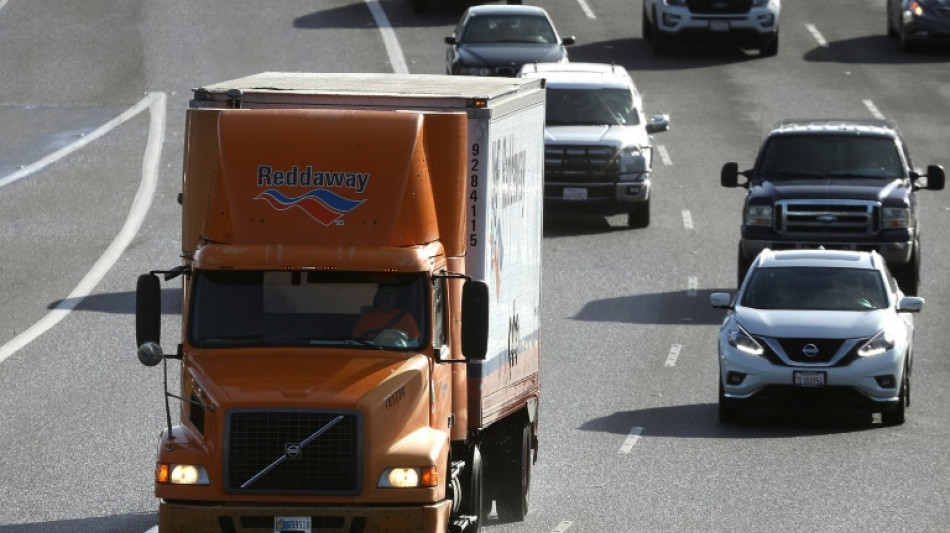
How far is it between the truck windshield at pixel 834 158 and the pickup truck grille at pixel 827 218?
64 centimetres

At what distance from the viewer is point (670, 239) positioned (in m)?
35.0

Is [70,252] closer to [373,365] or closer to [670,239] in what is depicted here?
[670,239]

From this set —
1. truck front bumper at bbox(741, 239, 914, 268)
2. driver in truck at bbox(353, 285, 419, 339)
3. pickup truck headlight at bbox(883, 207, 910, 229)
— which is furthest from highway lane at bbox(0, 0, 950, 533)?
driver in truck at bbox(353, 285, 419, 339)

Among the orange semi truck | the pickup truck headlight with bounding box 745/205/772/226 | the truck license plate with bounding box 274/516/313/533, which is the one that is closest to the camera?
the truck license plate with bounding box 274/516/313/533

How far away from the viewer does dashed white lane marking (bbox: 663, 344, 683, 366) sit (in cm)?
2589

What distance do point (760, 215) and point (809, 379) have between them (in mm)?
6922

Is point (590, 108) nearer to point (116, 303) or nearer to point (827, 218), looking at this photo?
point (827, 218)

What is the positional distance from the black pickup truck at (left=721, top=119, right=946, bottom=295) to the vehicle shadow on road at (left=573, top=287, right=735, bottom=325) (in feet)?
2.66

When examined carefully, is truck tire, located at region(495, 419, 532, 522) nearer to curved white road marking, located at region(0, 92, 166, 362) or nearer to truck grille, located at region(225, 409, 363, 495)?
truck grille, located at region(225, 409, 363, 495)

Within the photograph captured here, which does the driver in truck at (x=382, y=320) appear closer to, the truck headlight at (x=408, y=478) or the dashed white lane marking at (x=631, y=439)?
the truck headlight at (x=408, y=478)

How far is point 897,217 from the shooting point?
95.0 feet

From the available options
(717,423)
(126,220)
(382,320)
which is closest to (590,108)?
(126,220)

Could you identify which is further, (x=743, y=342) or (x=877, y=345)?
(x=743, y=342)

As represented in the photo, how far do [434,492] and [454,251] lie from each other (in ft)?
6.65
